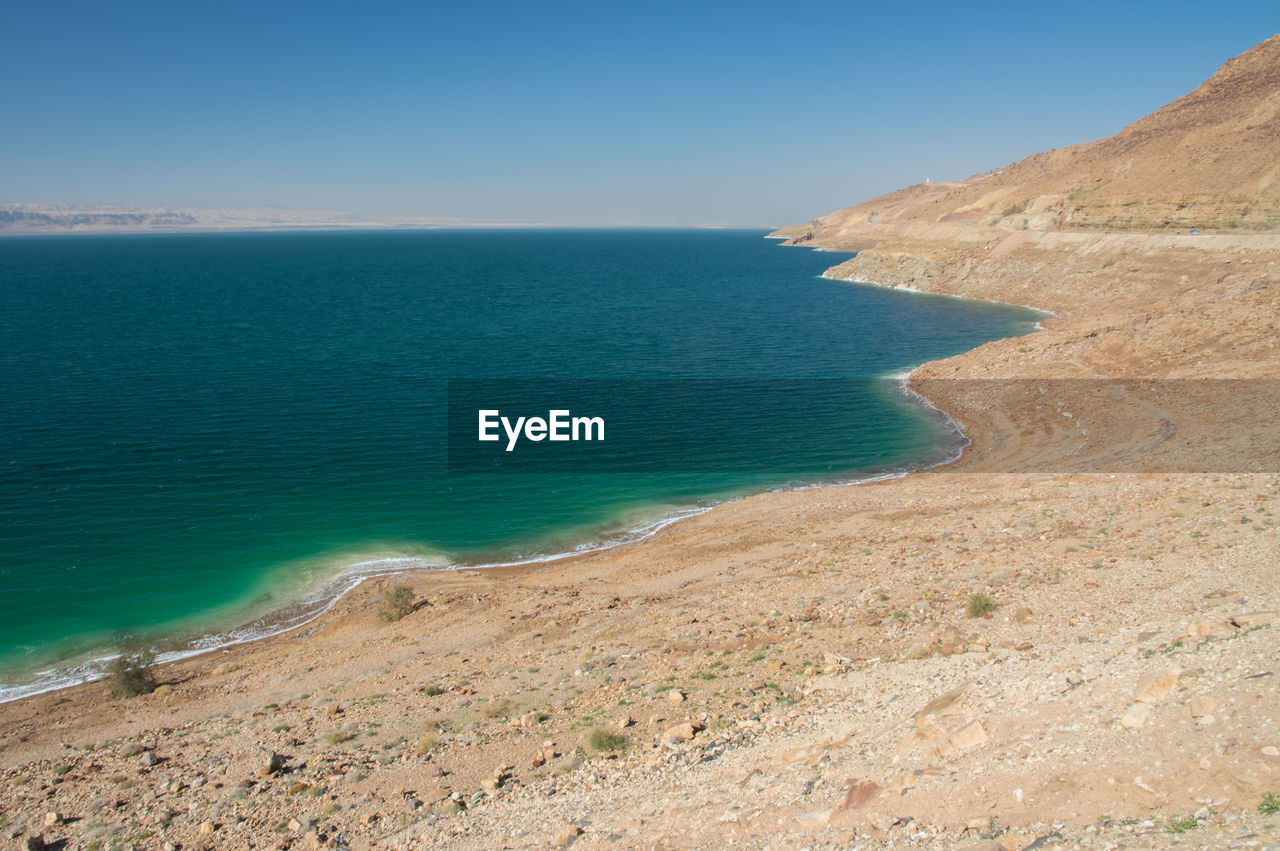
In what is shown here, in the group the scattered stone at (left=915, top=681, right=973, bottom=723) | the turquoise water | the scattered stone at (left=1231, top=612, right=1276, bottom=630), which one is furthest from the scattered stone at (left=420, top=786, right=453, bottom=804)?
the scattered stone at (left=1231, top=612, right=1276, bottom=630)

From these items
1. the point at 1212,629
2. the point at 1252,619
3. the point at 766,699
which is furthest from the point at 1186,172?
the point at 766,699

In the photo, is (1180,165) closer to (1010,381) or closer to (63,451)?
(1010,381)

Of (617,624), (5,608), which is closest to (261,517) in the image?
(5,608)

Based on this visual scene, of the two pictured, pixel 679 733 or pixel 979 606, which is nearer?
A: pixel 679 733

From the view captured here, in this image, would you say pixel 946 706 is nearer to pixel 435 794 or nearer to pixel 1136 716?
pixel 1136 716

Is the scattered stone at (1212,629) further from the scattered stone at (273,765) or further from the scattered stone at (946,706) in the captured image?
the scattered stone at (273,765)

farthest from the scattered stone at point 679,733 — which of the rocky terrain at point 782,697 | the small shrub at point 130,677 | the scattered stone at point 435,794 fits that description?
the small shrub at point 130,677
